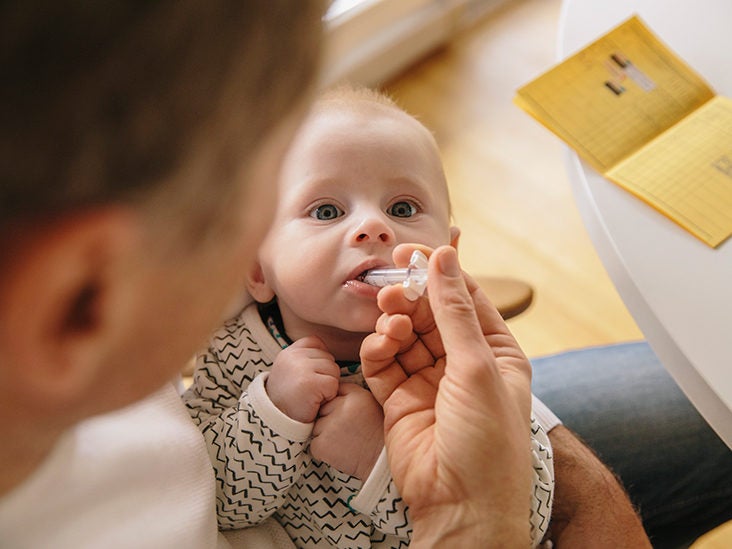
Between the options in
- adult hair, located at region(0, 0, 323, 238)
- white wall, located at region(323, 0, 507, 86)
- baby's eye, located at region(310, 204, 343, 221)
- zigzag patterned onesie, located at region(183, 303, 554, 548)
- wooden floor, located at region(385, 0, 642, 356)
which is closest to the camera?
adult hair, located at region(0, 0, 323, 238)

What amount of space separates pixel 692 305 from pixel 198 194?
774 millimetres

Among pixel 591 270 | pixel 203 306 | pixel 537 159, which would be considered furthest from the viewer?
pixel 537 159

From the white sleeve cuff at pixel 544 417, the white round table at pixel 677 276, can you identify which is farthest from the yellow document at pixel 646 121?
the white sleeve cuff at pixel 544 417

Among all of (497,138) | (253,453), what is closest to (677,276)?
(253,453)

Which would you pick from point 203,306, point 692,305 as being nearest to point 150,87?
point 203,306

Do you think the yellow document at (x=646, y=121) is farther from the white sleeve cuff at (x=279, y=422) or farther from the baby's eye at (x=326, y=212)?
the white sleeve cuff at (x=279, y=422)

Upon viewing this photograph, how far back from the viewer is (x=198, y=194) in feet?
1.39

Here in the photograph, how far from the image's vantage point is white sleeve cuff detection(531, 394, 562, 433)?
114 centimetres

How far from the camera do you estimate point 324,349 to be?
1011mm

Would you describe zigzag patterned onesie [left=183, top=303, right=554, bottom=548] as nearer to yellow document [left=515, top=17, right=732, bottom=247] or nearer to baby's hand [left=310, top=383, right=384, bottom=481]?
baby's hand [left=310, top=383, right=384, bottom=481]

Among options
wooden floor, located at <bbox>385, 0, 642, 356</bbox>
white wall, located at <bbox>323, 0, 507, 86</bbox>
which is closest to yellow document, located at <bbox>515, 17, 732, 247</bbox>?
wooden floor, located at <bbox>385, 0, 642, 356</bbox>

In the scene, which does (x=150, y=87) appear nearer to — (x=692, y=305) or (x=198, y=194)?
(x=198, y=194)

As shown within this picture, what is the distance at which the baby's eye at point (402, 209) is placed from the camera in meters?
1.10

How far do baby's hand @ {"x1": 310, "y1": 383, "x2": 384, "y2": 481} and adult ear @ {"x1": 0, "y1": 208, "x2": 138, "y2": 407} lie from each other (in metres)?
0.51
